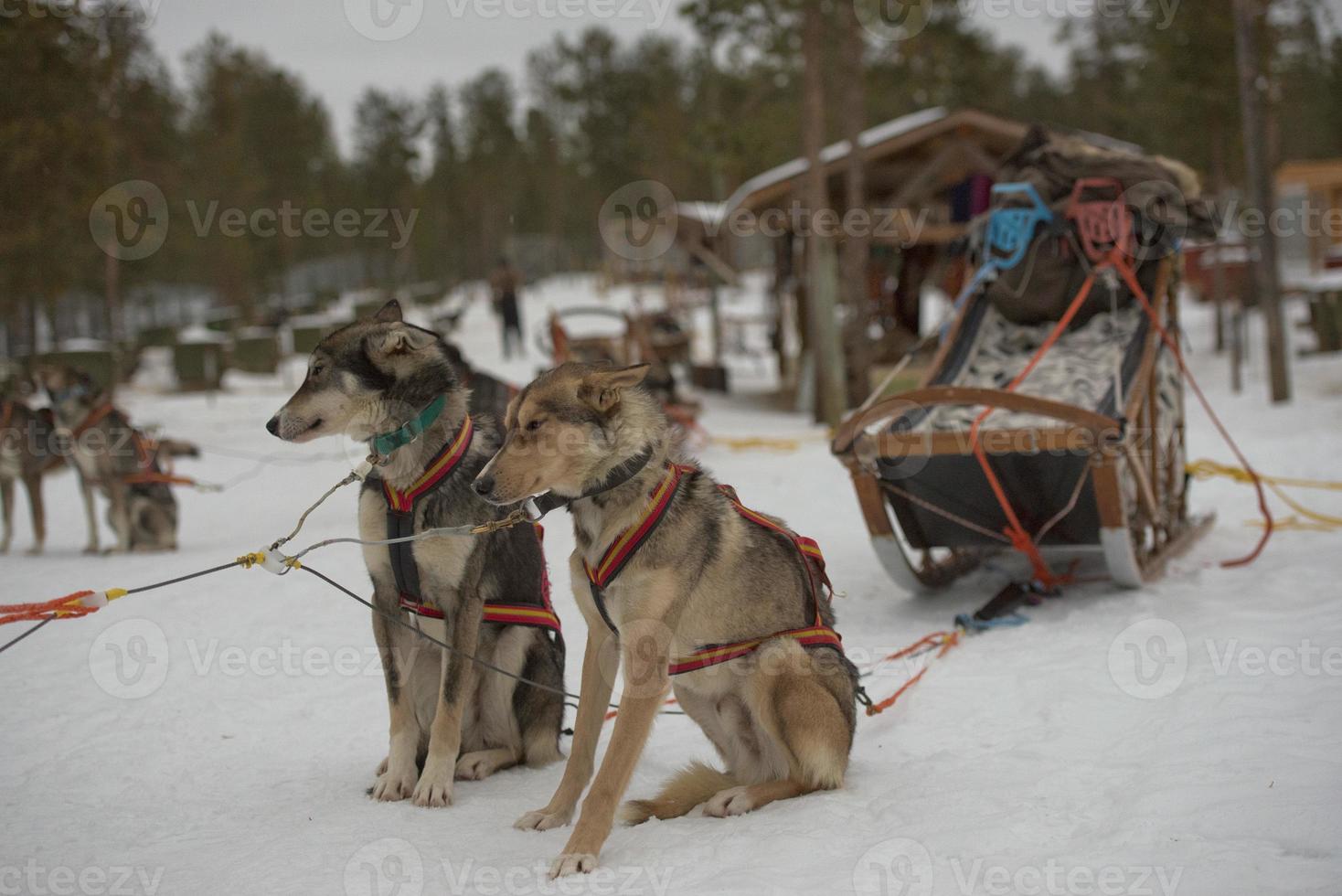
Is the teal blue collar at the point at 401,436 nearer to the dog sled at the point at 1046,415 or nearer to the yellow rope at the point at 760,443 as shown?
the dog sled at the point at 1046,415

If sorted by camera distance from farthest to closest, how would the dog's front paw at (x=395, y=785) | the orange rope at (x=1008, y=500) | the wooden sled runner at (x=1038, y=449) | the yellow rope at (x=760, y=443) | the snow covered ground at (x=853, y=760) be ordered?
the yellow rope at (x=760, y=443)
the orange rope at (x=1008, y=500)
the wooden sled runner at (x=1038, y=449)
the dog's front paw at (x=395, y=785)
the snow covered ground at (x=853, y=760)

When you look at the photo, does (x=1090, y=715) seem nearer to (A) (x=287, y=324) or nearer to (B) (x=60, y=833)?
(B) (x=60, y=833)

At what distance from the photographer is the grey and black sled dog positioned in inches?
148

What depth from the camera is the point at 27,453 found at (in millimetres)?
9531

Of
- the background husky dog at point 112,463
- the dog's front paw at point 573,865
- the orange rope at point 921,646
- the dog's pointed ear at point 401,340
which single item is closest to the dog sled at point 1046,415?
the orange rope at point 921,646

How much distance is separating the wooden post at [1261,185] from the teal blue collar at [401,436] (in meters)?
12.5

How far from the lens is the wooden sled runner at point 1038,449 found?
5703mm

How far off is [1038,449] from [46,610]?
4.53 meters

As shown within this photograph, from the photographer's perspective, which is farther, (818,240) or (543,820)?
(818,240)

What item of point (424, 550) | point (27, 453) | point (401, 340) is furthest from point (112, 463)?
point (424, 550)

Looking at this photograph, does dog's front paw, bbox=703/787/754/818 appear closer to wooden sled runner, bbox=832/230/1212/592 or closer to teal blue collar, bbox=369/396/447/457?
teal blue collar, bbox=369/396/447/457

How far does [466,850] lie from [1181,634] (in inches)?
149

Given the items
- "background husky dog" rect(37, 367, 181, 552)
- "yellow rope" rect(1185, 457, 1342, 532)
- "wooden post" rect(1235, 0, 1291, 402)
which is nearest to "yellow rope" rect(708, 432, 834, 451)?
"yellow rope" rect(1185, 457, 1342, 532)

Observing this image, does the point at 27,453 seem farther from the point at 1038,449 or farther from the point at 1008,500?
A: the point at 1038,449
